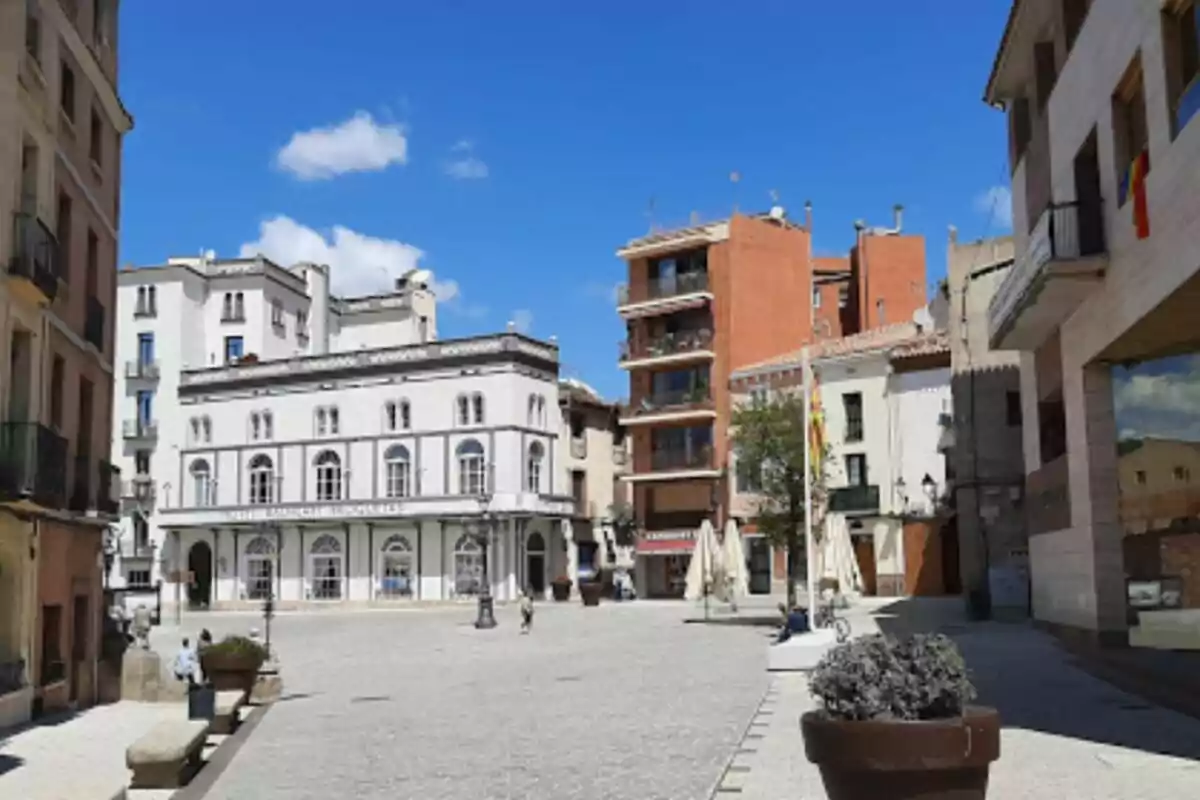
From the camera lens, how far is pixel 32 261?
16.0m

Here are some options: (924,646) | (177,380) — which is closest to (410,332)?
(177,380)

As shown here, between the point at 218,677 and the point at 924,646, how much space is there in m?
13.5

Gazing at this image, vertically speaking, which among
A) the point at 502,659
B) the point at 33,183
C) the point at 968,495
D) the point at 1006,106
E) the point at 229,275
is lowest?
the point at 502,659

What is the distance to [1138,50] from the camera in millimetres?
15227

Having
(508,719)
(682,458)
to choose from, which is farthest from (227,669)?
(682,458)

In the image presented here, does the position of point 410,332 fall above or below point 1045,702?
above

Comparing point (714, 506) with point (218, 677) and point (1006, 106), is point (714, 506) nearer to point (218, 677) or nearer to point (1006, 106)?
point (1006, 106)

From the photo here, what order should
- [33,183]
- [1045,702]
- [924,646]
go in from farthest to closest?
1. [33,183]
2. [1045,702]
3. [924,646]

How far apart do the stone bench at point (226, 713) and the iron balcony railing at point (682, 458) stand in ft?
131

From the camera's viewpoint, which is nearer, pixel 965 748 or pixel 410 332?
pixel 965 748

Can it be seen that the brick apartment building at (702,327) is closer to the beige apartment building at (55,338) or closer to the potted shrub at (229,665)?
the beige apartment building at (55,338)

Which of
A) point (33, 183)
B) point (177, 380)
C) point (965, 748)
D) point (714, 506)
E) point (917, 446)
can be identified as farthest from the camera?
point (177, 380)

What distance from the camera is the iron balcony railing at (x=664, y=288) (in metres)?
56.9

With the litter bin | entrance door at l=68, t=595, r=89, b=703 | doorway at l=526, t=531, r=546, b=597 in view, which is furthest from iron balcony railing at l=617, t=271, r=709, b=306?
the litter bin
